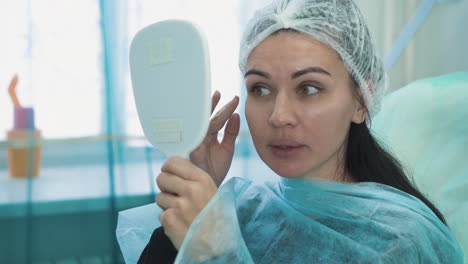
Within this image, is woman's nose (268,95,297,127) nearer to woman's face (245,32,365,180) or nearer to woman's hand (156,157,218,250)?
woman's face (245,32,365,180)

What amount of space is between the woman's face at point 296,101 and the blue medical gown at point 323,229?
80 millimetres

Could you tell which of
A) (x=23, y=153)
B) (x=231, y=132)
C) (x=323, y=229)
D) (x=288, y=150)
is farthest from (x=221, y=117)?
(x=23, y=153)

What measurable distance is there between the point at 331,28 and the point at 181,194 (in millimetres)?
419

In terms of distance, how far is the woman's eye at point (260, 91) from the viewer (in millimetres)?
838

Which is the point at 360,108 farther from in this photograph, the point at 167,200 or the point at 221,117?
the point at 167,200

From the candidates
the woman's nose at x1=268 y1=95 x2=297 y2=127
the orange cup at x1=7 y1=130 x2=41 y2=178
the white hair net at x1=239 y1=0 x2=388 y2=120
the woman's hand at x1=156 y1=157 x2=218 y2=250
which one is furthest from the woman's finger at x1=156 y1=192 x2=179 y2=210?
the orange cup at x1=7 y1=130 x2=41 y2=178

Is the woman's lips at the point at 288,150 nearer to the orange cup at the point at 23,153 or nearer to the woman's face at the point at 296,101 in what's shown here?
the woman's face at the point at 296,101

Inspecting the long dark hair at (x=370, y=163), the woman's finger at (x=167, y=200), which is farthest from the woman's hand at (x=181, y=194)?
the long dark hair at (x=370, y=163)

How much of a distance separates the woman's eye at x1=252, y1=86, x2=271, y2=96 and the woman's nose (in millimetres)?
49

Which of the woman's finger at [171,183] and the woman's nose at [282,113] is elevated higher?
the woman's nose at [282,113]

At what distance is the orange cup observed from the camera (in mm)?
1356

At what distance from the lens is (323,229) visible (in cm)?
80

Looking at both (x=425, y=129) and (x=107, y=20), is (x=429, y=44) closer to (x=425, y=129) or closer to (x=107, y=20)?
(x=425, y=129)

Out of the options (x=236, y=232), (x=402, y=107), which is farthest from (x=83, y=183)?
(x=402, y=107)
